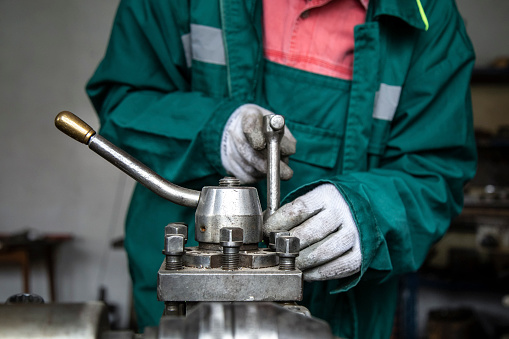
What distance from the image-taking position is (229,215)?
0.71 m

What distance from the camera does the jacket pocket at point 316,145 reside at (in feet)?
3.72

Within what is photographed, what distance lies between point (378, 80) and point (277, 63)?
0.73 feet

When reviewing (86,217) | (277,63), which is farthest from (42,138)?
(277,63)

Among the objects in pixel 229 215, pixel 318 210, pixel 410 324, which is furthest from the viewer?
pixel 410 324

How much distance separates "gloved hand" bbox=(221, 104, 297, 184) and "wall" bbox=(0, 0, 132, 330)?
3241 millimetres

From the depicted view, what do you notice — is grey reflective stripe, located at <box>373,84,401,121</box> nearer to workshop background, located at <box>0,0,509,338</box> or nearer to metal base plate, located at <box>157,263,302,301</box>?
metal base plate, located at <box>157,263,302,301</box>

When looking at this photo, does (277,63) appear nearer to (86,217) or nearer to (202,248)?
(202,248)

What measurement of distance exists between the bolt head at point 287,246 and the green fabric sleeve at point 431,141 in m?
0.34

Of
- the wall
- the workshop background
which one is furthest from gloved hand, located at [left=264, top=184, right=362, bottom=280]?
the wall

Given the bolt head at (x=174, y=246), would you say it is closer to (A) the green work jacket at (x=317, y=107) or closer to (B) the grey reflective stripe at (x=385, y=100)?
(A) the green work jacket at (x=317, y=107)

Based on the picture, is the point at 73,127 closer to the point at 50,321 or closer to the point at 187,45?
the point at 50,321

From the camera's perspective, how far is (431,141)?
1.14m

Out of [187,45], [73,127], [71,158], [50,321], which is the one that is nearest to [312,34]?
[187,45]

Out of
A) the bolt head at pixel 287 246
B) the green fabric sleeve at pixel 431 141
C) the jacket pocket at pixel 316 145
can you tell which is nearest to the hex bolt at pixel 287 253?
the bolt head at pixel 287 246
